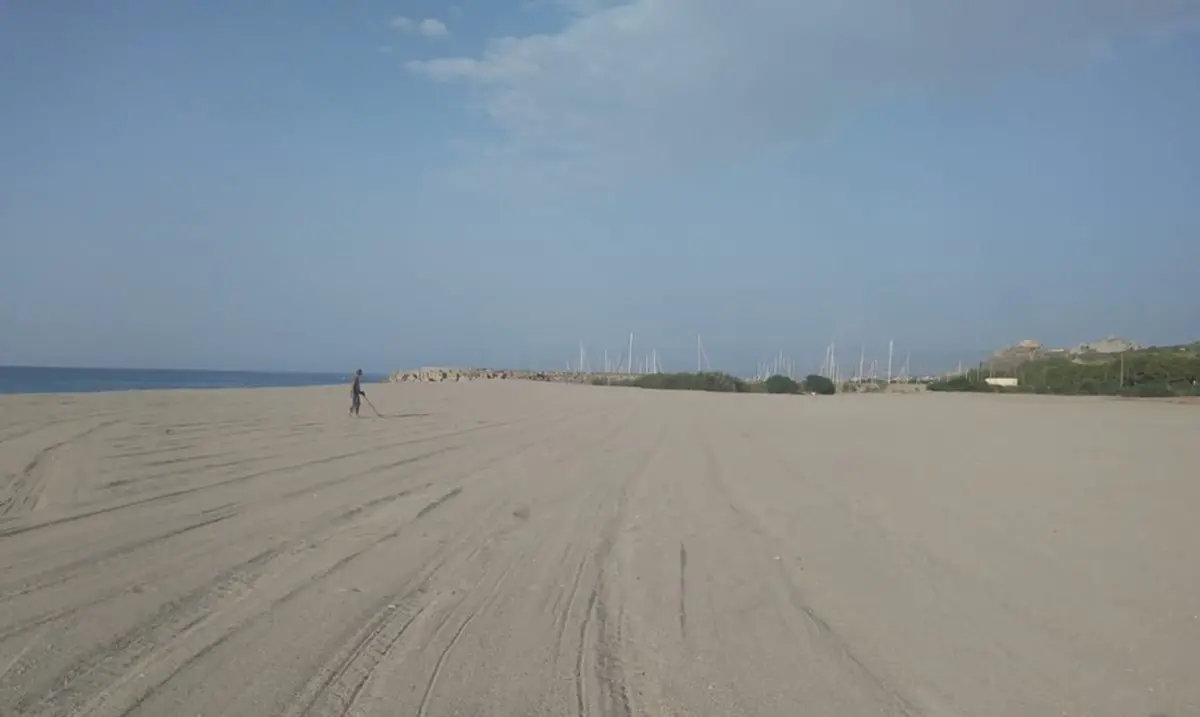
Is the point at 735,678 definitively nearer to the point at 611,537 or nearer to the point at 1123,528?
the point at 611,537

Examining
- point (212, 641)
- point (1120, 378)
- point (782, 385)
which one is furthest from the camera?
point (782, 385)

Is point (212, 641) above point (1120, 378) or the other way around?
the other way around

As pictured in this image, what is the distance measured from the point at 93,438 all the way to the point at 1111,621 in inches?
607

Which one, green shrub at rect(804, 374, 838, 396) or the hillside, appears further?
green shrub at rect(804, 374, 838, 396)

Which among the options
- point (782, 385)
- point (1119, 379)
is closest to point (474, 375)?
point (782, 385)

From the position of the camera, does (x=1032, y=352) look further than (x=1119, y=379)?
Yes

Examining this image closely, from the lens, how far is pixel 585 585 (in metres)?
6.79

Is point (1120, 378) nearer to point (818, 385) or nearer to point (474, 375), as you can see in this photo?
point (818, 385)

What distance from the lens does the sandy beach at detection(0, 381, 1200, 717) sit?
4598 mm

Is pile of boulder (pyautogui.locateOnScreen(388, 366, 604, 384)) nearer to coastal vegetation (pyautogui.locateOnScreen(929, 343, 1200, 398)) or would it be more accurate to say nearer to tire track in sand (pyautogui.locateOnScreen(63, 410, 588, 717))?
coastal vegetation (pyautogui.locateOnScreen(929, 343, 1200, 398))

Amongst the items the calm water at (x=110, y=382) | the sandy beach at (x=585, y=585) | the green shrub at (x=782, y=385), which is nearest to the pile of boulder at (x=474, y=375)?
the calm water at (x=110, y=382)

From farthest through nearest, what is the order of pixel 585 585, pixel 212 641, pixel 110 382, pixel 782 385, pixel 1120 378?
pixel 110 382 → pixel 782 385 → pixel 1120 378 → pixel 585 585 → pixel 212 641

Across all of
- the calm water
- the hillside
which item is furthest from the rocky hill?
the calm water

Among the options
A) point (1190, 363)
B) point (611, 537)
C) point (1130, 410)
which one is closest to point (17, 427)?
point (611, 537)
